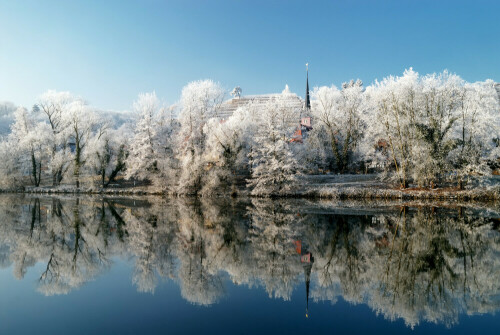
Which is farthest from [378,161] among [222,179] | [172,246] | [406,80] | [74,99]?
[74,99]

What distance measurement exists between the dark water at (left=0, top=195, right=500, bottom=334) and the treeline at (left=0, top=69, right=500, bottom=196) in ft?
57.7

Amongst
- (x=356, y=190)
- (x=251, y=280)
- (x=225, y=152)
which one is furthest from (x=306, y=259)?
(x=225, y=152)

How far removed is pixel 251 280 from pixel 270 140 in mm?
27234

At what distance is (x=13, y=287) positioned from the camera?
7.75 meters

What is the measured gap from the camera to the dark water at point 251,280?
235 inches

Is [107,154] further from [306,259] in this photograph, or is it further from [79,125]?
[306,259]

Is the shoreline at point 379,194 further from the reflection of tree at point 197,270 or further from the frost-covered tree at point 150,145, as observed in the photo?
the reflection of tree at point 197,270

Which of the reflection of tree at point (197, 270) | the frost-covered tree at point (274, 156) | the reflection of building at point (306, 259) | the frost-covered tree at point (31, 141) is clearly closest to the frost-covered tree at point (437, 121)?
the frost-covered tree at point (274, 156)

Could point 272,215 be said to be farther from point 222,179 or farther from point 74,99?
point 74,99

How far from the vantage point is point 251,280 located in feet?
26.7

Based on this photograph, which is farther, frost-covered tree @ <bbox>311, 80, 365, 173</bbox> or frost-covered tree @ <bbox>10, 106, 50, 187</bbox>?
frost-covered tree @ <bbox>311, 80, 365, 173</bbox>

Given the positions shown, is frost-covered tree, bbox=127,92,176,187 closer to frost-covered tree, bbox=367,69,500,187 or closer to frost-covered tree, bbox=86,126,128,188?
frost-covered tree, bbox=86,126,128,188

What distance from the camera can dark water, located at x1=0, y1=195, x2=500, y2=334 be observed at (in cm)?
598

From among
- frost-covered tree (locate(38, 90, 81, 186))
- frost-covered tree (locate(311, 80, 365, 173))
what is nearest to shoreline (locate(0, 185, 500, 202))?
frost-covered tree (locate(311, 80, 365, 173))
